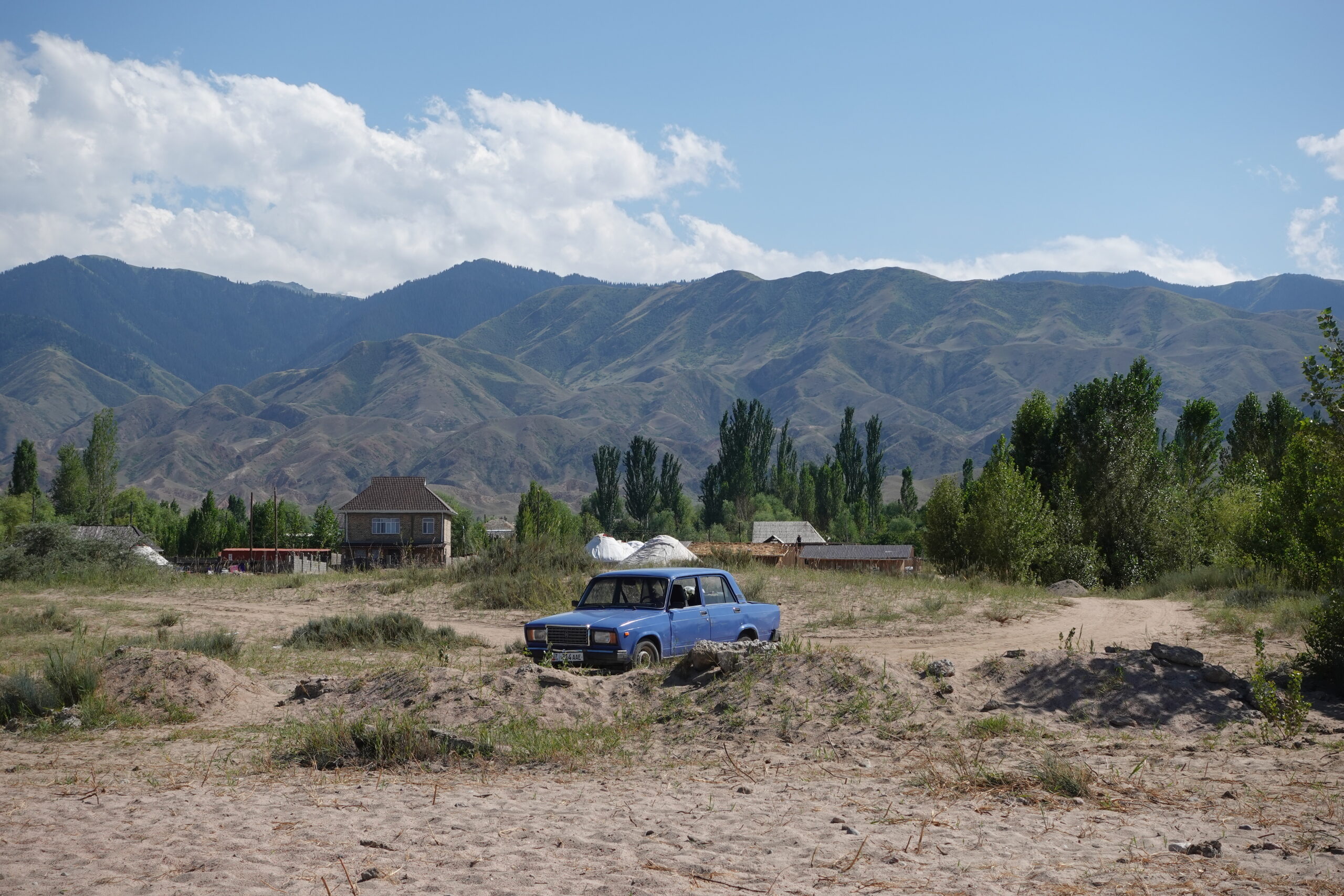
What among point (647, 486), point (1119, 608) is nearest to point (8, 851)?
point (1119, 608)

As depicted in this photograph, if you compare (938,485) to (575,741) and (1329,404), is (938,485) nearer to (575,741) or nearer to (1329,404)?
(1329,404)

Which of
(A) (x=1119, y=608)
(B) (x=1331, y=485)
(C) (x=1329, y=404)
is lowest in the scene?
(A) (x=1119, y=608)

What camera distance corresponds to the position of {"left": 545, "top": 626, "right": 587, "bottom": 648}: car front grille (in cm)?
1369

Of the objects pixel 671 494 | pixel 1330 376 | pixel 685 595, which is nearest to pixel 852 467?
pixel 671 494

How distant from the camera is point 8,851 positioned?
240 inches

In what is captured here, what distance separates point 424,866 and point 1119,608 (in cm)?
2277

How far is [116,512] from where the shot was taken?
94.0 meters

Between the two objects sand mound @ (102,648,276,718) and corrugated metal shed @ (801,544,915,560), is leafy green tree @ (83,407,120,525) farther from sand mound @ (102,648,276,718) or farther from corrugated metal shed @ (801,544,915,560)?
sand mound @ (102,648,276,718)

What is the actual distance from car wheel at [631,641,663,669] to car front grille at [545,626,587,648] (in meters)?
0.71

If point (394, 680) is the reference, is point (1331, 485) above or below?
above

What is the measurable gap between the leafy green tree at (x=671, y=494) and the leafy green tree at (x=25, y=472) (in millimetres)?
52850

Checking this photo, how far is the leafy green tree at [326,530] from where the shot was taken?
8656 cm

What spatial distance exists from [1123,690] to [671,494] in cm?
8881

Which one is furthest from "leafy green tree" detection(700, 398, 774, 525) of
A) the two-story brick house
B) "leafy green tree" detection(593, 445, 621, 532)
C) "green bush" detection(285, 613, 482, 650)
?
"green bush" detection(285, 613, 482, 650)
